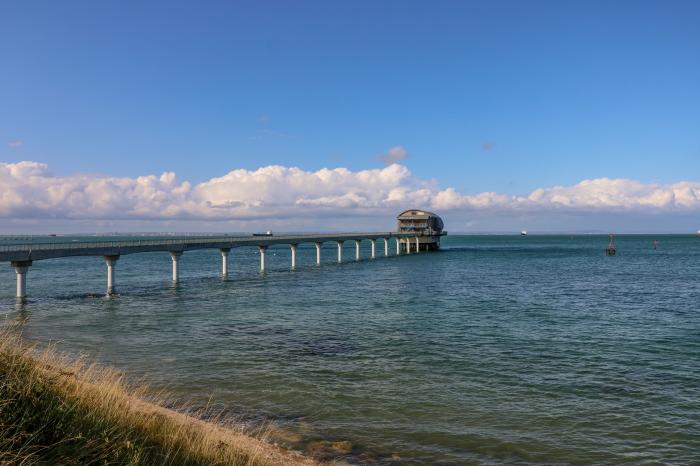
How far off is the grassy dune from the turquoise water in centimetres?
348

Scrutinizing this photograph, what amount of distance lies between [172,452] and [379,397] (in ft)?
30.2

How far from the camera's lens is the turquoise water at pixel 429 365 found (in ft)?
44.8

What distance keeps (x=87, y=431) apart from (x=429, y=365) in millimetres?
15655

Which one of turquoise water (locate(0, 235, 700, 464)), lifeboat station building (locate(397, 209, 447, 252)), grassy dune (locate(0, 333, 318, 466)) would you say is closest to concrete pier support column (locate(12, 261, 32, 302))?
turquoise water (locate(0, 235, 700, 464))

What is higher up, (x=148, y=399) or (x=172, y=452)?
(x=172, y=452)

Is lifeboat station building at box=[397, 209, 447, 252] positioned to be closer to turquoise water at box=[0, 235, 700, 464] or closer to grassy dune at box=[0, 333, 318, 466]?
turquoise water at box=[0, 235, 700, 464]

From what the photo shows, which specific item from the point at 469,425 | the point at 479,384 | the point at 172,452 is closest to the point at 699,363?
the point at 479,384

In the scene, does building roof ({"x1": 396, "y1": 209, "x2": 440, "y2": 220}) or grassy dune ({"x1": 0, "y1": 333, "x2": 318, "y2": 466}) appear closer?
grassy dune ({"x1": 0, "y1": 333, "x2": 318, "y2": 466})

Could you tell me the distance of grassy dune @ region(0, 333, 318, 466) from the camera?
7328 millimetres

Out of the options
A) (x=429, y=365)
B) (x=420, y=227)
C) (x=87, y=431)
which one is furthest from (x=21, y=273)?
(x=420, y=227)

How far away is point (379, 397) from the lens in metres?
17.0

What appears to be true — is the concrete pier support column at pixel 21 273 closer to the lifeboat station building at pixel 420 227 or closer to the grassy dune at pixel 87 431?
the grassy dune at pixel 87 431

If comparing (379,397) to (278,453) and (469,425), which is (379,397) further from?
(278,453)

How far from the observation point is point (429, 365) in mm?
21547
